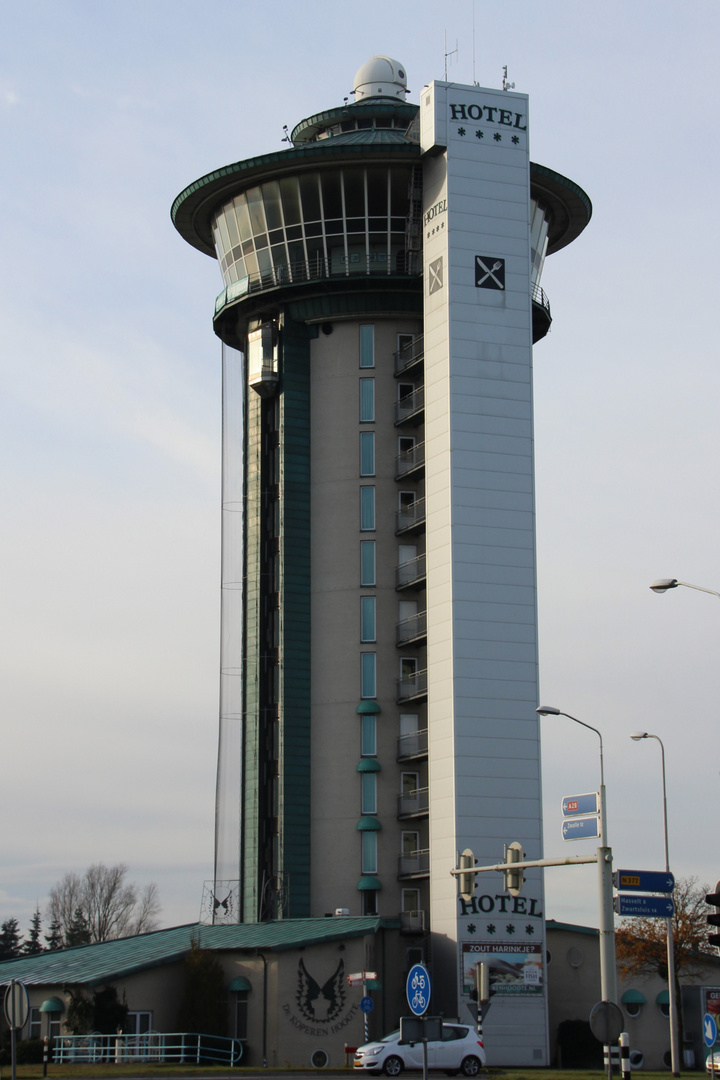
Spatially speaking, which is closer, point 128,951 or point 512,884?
point 512,884

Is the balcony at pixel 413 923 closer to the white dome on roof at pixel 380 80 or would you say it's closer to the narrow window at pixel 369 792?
the narrow window at pixel 369 792

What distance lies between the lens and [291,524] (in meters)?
75.1

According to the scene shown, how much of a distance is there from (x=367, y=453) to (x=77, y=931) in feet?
243

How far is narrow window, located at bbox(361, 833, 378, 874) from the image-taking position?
70.6m

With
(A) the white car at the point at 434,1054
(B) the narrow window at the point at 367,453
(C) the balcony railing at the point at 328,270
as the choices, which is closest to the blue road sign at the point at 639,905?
(A) the white car at the point at 434,1054

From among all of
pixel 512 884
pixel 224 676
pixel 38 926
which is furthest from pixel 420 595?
pixel 38 926

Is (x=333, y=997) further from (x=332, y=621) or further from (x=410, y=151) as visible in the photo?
(x=410, y=151)

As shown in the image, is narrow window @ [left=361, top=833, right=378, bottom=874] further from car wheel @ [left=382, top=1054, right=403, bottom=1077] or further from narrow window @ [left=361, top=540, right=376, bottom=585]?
car wheel @ [left=382, top=1054, right=403, bottom=1077]

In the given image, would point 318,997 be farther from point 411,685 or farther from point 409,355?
point 409,355

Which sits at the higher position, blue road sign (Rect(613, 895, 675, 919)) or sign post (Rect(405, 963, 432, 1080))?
blue road sign (Rect(613, 895, 675, 919))

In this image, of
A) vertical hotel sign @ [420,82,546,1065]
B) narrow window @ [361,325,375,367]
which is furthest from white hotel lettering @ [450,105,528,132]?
narrow window @ [361,325,375,367]

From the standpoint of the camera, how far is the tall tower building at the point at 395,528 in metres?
66.8

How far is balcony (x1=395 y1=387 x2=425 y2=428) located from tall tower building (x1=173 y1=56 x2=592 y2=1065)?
0.41 feet

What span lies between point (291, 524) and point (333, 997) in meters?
23.8
